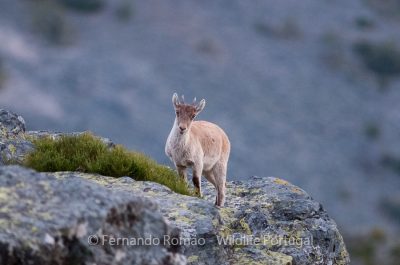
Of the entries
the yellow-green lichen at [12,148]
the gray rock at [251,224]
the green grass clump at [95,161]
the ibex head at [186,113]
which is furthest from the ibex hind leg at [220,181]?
the yellow-green lichen at [12,148]

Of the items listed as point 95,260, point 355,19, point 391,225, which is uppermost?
point 355,19

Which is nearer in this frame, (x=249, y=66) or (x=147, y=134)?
(x=147, y=134)

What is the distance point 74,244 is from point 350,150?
218 feet

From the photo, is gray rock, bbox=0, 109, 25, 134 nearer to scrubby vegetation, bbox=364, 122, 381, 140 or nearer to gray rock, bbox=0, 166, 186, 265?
gray rock, bbox=0, 166, 186, 265

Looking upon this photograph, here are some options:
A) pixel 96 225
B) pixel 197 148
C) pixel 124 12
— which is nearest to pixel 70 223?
pixel 96 225

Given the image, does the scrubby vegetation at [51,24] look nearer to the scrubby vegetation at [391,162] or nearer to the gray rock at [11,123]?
the scrubby vegetation at [391,162]

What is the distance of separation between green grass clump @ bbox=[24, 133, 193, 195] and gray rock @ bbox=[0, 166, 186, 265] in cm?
337

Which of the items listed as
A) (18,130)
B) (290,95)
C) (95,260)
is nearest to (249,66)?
(290,95)

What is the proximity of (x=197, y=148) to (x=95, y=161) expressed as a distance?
234 cm

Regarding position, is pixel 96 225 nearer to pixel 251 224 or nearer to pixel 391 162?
pixel 251 224

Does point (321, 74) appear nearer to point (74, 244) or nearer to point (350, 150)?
point (350, 150)

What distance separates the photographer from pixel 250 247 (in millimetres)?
11047

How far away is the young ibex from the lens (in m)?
13.5

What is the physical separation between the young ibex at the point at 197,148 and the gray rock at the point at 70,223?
4.90 m
